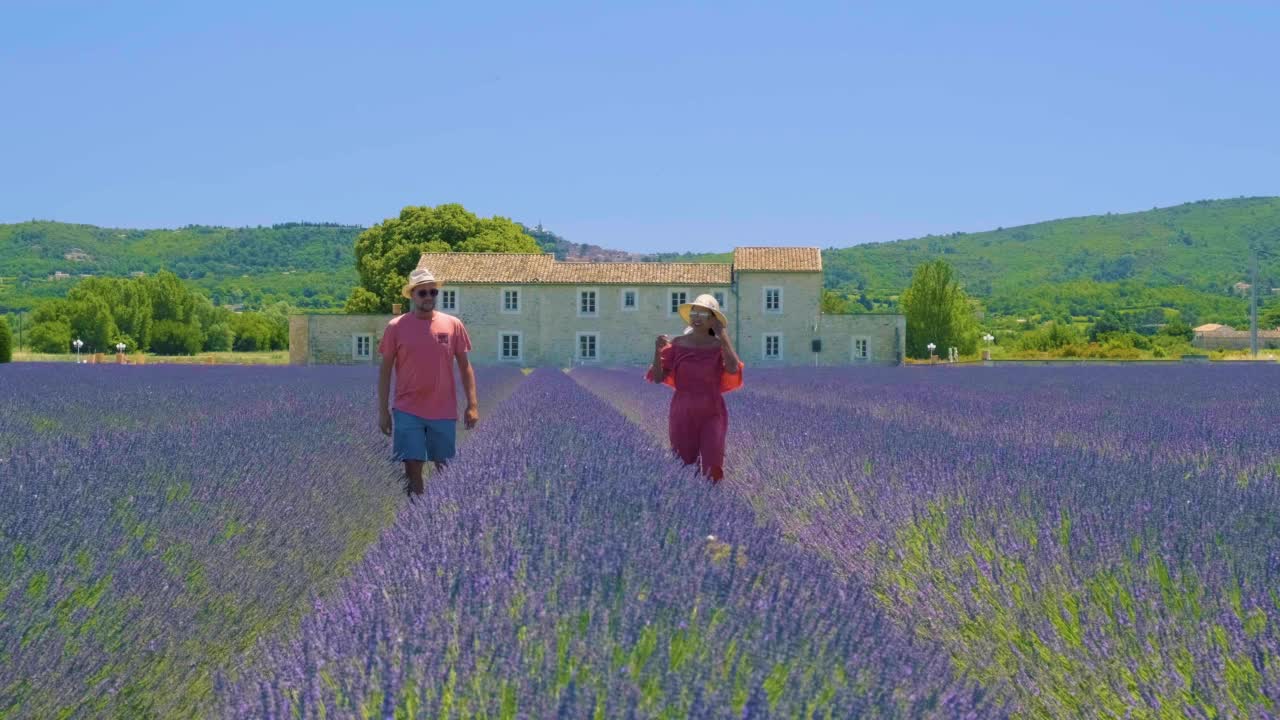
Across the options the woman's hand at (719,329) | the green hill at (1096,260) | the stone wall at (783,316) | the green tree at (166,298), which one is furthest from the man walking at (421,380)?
the green hill at (1096,260)

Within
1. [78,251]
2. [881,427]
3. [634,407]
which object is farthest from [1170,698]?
[78,251]

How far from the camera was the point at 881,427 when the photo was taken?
314 inches

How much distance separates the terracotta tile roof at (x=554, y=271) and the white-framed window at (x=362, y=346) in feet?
10.5

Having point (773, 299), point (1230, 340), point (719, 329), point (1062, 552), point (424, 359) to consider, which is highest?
point (773, 299)

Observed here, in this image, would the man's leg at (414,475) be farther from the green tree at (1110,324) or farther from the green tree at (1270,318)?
the green tree at (1270,318)

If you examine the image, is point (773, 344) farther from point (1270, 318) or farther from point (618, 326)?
point (1270, 318)

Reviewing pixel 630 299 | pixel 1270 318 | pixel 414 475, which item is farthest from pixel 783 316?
pixel 1270 318

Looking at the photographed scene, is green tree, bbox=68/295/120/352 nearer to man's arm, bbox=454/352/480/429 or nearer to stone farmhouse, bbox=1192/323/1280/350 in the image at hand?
stone farmhouse, bbox=1192/323/1280/350

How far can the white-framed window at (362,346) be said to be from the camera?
42.5m

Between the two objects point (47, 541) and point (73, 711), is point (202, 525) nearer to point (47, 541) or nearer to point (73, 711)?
point (47, 541)

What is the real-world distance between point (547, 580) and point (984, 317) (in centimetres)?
12751

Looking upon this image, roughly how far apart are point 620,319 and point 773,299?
17.6 feet

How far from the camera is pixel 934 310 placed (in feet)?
204

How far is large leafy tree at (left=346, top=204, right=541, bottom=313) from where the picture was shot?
4991 centimetres
